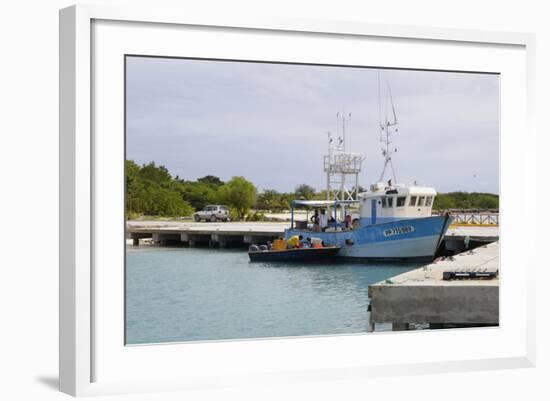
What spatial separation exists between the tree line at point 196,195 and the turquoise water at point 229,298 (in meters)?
0.35

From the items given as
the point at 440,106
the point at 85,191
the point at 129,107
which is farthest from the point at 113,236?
the point at 440,106

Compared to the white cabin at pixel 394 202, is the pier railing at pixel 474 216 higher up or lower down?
lower down

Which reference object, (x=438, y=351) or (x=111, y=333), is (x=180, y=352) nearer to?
(x=111, y=333)

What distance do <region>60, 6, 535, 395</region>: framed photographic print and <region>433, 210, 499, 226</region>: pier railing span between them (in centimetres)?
2

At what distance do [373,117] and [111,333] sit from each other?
3122mm

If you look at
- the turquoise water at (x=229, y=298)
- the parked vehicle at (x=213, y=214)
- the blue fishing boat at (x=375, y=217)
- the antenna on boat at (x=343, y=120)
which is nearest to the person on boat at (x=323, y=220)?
the blue fishing boat at (x=375, y=217)

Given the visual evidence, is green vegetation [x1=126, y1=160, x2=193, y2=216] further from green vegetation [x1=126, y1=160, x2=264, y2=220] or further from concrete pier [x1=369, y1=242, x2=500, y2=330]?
concrete pier [x1=369, y1=242, x2=500, y2=330]

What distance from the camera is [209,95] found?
714cm

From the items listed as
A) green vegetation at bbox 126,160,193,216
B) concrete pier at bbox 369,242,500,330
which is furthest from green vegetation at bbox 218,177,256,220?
concrete pier at bbox 369,242,500,330

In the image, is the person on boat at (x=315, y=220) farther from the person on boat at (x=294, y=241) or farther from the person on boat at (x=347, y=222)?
the person on boat at (x=347, y=222)

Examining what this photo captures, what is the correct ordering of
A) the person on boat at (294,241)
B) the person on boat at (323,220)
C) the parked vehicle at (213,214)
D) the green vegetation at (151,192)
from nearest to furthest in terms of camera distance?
the green vegetation at (151,192), the parked vehicle at (213,214), the person on boat at (294,241), the person on boat at (323,220)

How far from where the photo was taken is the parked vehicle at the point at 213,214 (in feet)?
23.5

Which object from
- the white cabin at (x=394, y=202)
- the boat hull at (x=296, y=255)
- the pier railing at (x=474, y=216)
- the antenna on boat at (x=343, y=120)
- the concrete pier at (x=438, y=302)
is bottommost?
the concrete pier at (x=438, y=302)

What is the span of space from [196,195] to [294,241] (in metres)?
1.29
